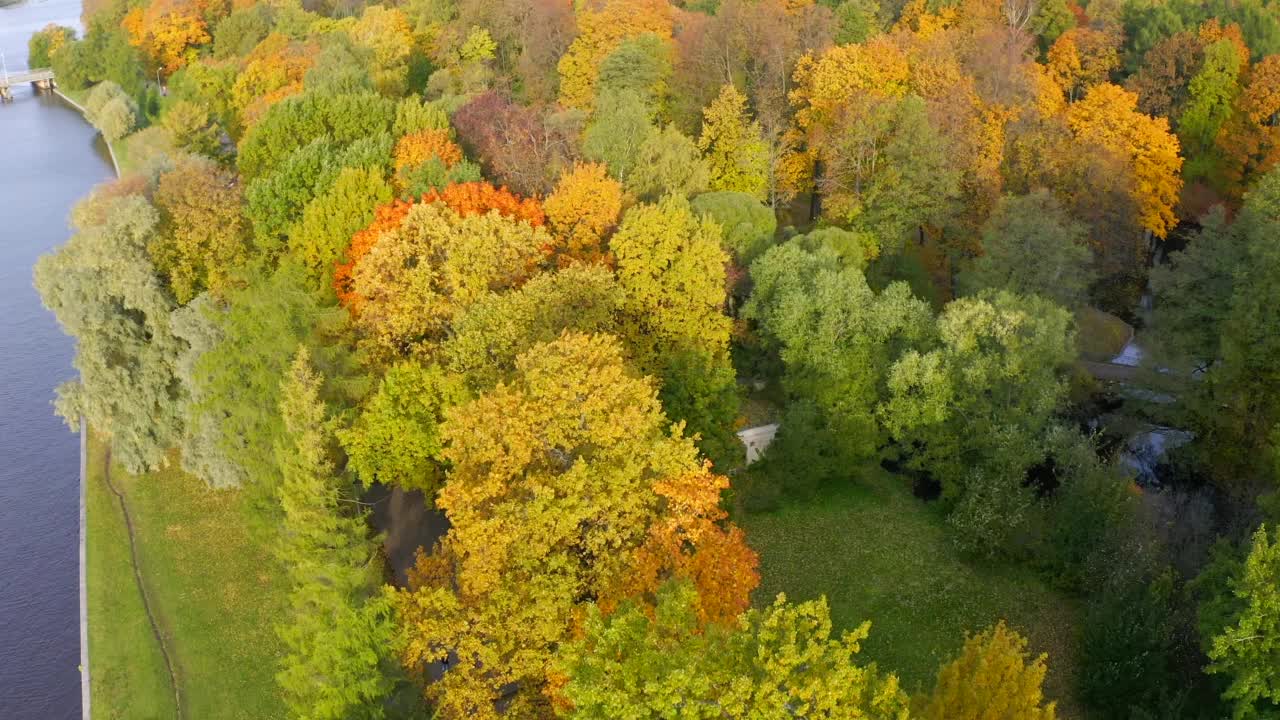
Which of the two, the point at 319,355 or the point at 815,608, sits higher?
the point at 319,355

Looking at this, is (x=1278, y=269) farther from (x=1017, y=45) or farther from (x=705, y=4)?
(x=705, y=4)

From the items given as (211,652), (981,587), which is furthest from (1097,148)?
(211,652)

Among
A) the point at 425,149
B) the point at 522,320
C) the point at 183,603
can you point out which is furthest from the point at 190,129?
the point at 522,320

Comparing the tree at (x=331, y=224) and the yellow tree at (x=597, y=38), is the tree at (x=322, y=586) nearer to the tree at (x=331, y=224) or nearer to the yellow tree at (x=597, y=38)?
the tree at (x=331, y=224)

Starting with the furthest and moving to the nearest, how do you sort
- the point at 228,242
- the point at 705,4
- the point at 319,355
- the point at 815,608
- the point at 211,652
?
the point at 705,4 < the point at 228,242 < the point at 319,355 < the point at 211,652 < the point at 815,608

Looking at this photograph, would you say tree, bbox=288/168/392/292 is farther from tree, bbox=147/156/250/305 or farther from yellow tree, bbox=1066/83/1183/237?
yellow tree, bbox=1066/83/1183/237

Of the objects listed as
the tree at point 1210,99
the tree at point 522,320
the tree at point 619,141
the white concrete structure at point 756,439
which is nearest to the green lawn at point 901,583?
the white concrete structure at point 756,439

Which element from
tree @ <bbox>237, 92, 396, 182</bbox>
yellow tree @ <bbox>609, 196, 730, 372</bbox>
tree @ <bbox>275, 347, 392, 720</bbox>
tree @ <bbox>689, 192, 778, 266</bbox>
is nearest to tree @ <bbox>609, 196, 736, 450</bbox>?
yellow tree @ <bbox>609, 196, 730, 372</bbox>
